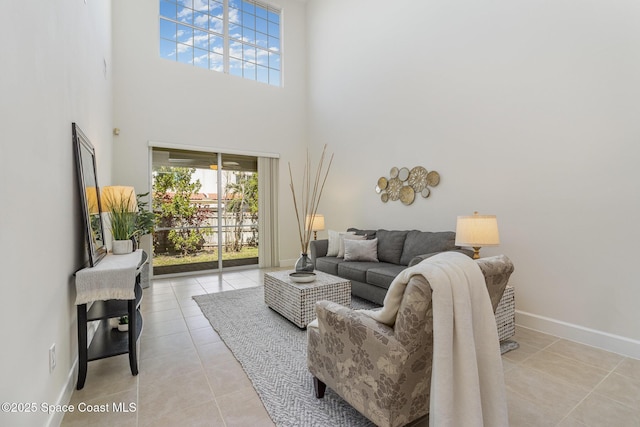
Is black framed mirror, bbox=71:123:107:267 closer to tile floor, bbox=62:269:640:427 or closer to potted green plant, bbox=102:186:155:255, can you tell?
potted green plant, bbox=102:186:155:255

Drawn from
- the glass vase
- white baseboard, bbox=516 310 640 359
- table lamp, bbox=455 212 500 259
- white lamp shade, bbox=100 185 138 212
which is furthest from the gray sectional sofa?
white lamp shade, bbox=100 185 138 212

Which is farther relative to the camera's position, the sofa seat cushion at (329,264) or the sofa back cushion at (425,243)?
the sofa seat cushion at (329,264)

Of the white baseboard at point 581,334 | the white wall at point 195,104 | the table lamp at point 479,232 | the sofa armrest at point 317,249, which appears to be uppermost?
the white wall at point 195,104

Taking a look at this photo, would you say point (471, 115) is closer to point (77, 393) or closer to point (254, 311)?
point (254, 311)

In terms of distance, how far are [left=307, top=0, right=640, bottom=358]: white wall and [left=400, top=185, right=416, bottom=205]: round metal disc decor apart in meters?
0.16

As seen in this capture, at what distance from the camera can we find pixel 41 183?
60.2 inches

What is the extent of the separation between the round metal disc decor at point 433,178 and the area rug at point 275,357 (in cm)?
177

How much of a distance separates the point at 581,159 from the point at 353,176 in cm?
320

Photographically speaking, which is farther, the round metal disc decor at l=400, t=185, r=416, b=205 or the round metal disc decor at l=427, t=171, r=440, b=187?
the round metal disc decor at l=400, t=185, r=416, b=205

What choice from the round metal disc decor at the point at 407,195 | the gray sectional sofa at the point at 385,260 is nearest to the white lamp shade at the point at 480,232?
the gray sectional sofa at the point at 385,260

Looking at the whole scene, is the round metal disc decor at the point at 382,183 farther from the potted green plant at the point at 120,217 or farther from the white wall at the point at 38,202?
the white wall at the point at 38,202

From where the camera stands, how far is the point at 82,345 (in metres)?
2.00

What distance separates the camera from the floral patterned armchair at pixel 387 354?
1.32m

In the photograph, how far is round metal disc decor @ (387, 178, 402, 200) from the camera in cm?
451
